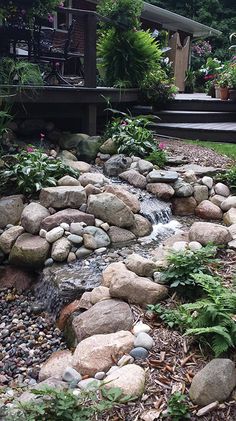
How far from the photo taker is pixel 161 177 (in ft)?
16.1

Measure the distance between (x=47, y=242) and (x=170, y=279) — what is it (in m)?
1.31

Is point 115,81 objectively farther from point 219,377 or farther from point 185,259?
point 219,377

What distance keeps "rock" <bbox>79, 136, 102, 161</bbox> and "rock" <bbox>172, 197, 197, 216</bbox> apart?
1444mm

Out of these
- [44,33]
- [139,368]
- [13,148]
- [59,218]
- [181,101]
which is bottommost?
[139,368]

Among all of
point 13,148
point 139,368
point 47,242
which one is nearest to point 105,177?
point 13,148

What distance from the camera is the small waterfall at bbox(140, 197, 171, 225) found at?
4.48m

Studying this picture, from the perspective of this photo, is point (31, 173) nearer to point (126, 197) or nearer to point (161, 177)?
point (126, 197)

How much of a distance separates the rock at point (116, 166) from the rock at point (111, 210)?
3.88 ft

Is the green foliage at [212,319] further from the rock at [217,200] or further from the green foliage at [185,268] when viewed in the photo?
the rock at [217,200]

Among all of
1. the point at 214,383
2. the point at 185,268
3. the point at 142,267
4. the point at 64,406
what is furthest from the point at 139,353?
the point at 142,267

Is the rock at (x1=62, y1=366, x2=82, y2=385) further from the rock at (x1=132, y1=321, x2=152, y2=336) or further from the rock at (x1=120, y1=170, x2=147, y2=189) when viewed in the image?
the rock at (x1=120, y1=170, x2=147, y2=189)

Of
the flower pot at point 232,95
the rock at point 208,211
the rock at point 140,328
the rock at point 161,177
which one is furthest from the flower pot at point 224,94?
the rock at point 140,328

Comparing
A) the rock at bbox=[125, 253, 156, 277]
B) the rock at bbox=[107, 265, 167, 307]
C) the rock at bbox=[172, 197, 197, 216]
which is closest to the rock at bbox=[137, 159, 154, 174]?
the rock at bbox=[172, 197, 197, 216]

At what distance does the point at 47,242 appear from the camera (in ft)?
12.5
